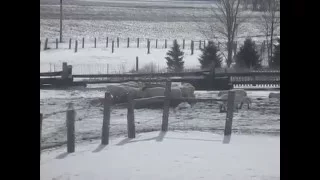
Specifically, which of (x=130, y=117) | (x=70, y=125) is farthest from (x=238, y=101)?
(x=70, y=125)

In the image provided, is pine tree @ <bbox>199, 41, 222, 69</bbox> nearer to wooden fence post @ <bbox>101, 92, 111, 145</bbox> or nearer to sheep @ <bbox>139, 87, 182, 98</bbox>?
sheep @ <bbox>139, 87, 182, 98</bbox>

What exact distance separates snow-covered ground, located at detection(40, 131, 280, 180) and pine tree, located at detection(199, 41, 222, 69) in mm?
487

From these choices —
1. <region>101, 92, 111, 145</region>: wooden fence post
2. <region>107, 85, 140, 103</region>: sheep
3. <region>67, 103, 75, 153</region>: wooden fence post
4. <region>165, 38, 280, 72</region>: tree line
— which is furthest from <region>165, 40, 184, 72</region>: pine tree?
<region>67, 103, 75, 153</region>: wooden fence post

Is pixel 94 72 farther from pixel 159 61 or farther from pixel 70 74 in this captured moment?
pixel 159 61

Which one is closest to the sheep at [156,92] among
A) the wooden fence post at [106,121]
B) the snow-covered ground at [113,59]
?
the snow-covered ground at [113,59]

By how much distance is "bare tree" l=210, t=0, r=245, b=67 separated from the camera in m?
2.72

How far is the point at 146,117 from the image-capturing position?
3.32 metres

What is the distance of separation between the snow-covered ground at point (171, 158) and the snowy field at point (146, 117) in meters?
0.12

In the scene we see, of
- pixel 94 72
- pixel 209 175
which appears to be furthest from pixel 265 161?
pixel 94 72

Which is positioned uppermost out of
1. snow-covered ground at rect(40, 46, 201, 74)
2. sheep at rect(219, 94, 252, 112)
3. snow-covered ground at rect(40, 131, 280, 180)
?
snow-covered ground at rect(40, 46, 201, 74)

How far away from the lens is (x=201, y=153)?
2.61m

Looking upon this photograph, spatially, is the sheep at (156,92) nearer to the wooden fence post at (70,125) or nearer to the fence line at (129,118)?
the fence line at (129,118)

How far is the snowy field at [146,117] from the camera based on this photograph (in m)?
2.76

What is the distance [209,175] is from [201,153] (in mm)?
668
